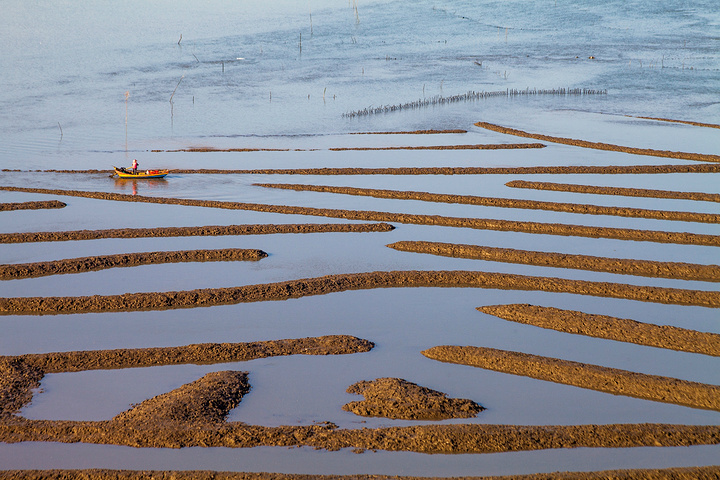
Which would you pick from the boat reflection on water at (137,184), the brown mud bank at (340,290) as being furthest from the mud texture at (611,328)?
the boat reflection on water at (137,184)

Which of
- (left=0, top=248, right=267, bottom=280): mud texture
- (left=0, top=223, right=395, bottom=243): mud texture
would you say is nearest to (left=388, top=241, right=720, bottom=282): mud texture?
(left=0, top=223, right=395, bottom=243): mud texture

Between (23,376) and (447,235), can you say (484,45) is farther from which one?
(23,376)

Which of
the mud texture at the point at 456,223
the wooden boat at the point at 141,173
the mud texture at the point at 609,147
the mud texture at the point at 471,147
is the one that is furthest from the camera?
the mud texture at the point at 471,147

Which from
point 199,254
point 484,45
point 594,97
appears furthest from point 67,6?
point 199,254

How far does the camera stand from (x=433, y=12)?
89.6 m

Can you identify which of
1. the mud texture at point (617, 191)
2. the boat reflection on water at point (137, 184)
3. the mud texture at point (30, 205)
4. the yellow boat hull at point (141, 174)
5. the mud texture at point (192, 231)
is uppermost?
the yellow boat hull at point (141, 174)

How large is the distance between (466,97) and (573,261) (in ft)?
95.3

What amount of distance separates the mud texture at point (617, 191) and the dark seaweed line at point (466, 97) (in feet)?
56.8

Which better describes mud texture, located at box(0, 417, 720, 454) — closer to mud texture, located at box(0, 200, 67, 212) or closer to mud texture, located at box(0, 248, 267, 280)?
mud texture, located at box(0, 248, 267, 280)

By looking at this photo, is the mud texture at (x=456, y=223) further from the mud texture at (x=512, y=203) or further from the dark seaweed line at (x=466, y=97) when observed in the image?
the dark seaweed line at (x=466, y=97)

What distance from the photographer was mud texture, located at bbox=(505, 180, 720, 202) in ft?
64.0

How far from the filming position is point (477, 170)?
76.6ft

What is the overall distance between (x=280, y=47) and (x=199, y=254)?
5408 centimetres

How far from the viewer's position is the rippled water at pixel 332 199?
8578mm
